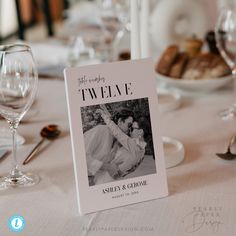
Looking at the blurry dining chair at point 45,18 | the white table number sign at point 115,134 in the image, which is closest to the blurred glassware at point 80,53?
the blurry dining chair at point 45,18

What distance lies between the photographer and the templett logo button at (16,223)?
2.57ft

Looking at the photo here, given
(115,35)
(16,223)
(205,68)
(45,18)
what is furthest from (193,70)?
(45,18)

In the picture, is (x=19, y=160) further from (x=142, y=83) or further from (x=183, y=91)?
(x=183, y=91)

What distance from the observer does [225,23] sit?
1312mm

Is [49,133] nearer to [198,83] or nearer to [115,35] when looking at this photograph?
[198,83]

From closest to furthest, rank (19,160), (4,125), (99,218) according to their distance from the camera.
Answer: (99,218)
(19,160)
(4,125)

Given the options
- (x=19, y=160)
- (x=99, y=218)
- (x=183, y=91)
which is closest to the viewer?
(x=99, y=218)

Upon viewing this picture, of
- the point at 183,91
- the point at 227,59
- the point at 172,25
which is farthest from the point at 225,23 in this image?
the point at 172,25

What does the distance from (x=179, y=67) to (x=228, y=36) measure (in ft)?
0.62

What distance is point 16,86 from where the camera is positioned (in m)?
0.91

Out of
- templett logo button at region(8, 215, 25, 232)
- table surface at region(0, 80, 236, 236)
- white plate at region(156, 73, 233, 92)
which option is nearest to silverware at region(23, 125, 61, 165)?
table surface at region(0, 80, 236, 236)

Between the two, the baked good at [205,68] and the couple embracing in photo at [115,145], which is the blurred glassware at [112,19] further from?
the couple embracing in photo at [115,145]

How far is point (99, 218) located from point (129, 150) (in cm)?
12

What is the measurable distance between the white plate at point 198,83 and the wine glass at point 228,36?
0.09 m
